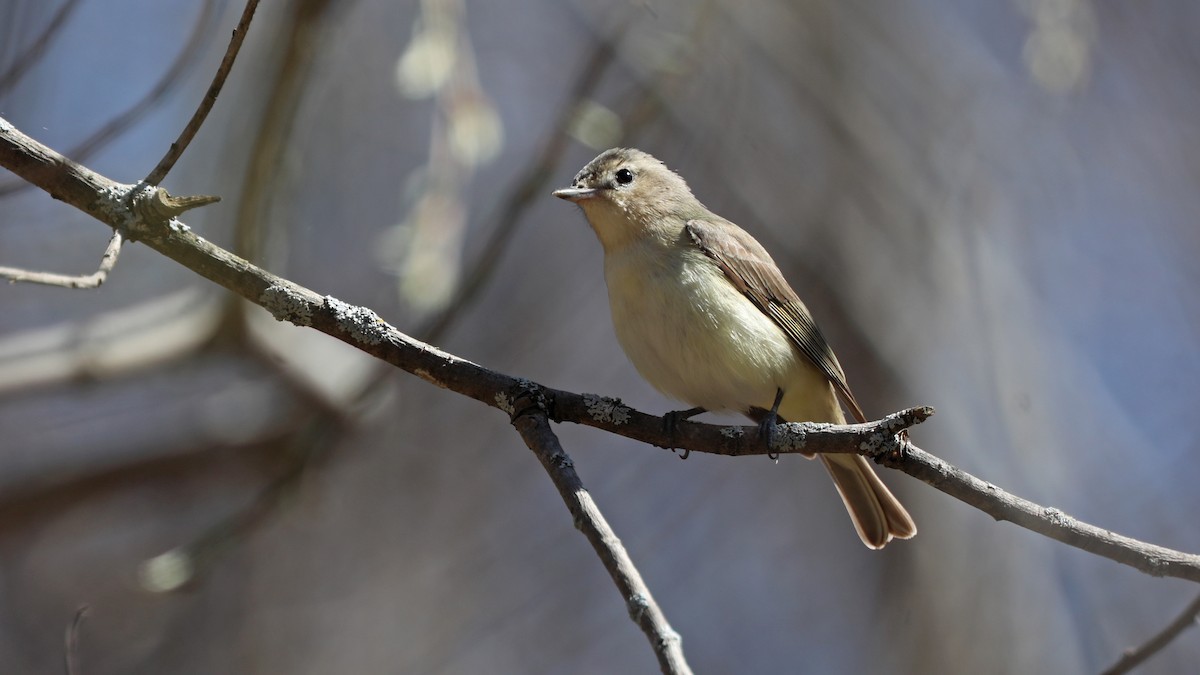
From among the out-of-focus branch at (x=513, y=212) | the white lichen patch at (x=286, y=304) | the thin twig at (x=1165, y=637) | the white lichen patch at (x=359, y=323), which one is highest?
the out-of-focus branch at (x=513, y=212)

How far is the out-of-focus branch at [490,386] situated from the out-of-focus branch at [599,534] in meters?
0.05

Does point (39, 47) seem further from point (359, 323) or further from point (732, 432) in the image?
point (732, 432)

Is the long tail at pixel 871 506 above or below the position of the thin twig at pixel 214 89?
below

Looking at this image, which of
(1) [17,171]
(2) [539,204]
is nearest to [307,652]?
(2) [539,204]

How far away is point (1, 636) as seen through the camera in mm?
6082

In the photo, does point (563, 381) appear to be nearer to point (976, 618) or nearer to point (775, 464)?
point (775, 464)

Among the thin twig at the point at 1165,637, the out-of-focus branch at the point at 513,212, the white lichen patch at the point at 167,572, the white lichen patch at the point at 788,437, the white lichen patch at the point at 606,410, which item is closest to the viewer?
the thin twig at the point at 1165,637

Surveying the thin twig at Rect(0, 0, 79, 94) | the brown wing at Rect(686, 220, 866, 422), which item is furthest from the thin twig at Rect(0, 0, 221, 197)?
the brown wing at Rect(686, 220, 866, 422)

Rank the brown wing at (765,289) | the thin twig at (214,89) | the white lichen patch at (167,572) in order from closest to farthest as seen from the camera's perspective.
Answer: the thin twig at (214,89)
the brown wing at (765,289)
the white lichen patch at (167,572)

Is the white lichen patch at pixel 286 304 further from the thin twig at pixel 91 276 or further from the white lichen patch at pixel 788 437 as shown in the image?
the white lichen patch at pixel 788 437

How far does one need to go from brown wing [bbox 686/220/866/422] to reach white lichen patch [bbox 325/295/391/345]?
1618 mm

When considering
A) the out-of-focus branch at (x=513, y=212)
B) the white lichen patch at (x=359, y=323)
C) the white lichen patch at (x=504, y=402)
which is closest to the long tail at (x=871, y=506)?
the out-of-focus branch at (x=513, y=212)

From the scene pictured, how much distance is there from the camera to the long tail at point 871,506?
3.75m

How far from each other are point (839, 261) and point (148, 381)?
390 cm
